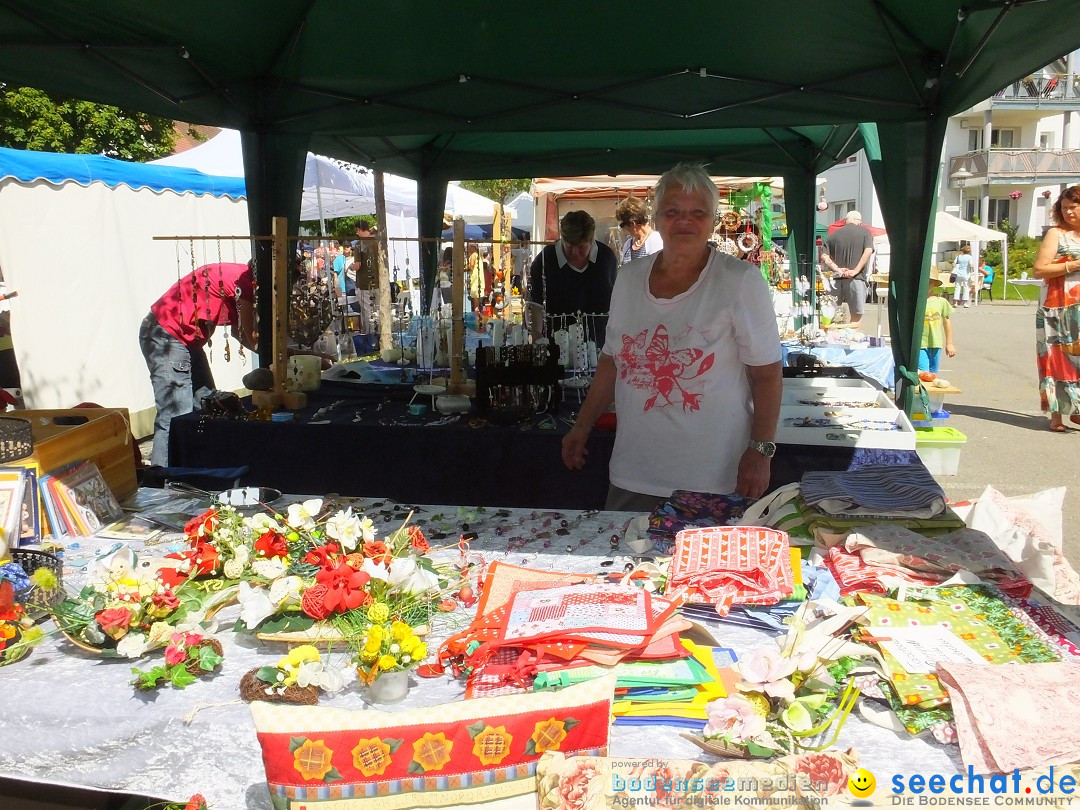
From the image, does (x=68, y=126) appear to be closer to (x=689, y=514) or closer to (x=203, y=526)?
(x=203, y=526)

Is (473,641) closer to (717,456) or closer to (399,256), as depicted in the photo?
(717,456)

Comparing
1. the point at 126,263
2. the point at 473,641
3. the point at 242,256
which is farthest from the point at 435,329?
the point at 242,256

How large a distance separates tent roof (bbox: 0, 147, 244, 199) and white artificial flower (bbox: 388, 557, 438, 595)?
550 centimetres

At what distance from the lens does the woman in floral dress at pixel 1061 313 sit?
5.94 meters

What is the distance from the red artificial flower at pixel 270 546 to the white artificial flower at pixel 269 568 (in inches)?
2.2

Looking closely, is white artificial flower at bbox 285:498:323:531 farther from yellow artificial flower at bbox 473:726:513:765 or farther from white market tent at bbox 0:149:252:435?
white market tent at bbox 0:149:252:435

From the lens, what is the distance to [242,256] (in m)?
8.11

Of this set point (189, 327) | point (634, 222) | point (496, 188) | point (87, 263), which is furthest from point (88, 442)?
point (496, 188)

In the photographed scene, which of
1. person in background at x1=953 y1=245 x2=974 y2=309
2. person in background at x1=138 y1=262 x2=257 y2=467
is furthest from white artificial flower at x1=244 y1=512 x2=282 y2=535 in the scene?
person in background at x1=953 y1=245 x2=974 y2=309

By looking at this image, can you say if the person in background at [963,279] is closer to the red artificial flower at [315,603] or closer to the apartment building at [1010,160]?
the apartment building at [1010,160]

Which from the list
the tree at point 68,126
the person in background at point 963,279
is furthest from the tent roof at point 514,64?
the person in background at point 963,279

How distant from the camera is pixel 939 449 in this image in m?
4.89

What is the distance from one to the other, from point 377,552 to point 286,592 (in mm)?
219

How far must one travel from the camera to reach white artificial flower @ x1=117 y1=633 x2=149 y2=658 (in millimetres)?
1551
